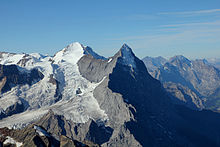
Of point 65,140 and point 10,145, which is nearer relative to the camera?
point 10,145

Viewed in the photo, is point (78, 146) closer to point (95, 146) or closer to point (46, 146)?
point (46, 146)

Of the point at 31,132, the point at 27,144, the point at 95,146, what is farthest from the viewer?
the point at 95,146

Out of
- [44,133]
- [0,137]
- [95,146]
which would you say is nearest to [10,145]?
[0,137]

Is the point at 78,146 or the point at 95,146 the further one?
the point at 95,146

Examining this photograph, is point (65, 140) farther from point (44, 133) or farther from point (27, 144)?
point (27, 144)

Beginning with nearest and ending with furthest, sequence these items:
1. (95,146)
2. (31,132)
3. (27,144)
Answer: (27,144), (31,132), (95,146)

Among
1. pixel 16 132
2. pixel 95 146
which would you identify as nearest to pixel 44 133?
pixel 16 132

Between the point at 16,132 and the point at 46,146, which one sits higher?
the point at 16,132

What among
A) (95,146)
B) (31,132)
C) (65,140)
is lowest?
(95,146)
